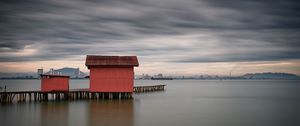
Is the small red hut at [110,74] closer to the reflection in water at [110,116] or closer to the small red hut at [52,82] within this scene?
the small red hut at [52,82]

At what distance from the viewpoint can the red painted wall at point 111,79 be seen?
32.9 metres

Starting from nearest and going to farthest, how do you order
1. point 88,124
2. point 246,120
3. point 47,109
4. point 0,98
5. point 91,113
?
point 88,124, point 246,120, point 91,113, point 47,109, point 0,98

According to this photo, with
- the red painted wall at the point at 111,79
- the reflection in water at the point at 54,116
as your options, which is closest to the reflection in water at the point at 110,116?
the reflection in water at the point at 54,116

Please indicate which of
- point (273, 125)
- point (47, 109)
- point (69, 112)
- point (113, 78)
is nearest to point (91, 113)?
point (69, 112)

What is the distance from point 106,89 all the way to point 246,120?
48.9 ft

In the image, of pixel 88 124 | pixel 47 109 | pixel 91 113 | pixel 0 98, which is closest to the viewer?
pixel 88 124

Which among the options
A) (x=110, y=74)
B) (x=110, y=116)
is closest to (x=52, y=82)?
(x=110, y=74)

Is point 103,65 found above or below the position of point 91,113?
above

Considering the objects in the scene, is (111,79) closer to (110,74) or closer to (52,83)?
(110,74)

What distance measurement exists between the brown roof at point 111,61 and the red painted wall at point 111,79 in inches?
19.6

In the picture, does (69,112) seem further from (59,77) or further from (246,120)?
(246,120)

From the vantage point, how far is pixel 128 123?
21.2 meters

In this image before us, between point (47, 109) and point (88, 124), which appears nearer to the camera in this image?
point (88, 124)

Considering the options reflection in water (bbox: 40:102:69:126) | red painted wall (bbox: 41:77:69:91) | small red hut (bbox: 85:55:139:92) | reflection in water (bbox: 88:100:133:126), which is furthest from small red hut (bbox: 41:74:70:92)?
reflection in water (bbox: 88:100:133:126)
